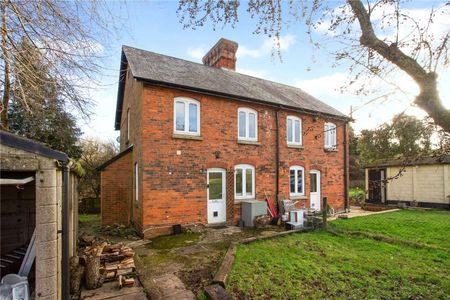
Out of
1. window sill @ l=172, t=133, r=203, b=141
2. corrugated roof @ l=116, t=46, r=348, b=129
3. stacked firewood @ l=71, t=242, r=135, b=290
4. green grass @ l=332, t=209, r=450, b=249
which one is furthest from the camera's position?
corrugated roof @ l=116, t=46, r=348, b=129

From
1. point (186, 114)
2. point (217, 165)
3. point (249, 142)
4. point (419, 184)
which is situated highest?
point (186, 114)

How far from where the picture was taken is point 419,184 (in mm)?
17078

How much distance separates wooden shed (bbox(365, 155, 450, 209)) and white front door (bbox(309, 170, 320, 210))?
3326 mm

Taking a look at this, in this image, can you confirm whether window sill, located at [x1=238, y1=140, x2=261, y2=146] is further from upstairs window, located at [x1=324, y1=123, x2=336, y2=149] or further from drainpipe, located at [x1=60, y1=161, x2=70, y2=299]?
drainpipe, located at [x1=60, y1=161, x2=70, y2=299]

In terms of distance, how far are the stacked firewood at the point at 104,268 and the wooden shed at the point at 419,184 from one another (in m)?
14.1

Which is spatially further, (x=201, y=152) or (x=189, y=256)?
(x=201, y=152)

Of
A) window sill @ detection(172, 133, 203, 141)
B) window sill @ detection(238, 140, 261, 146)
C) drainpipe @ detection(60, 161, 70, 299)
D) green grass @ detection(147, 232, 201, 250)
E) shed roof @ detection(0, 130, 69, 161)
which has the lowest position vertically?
green grass @ detection(147, 232, 201, 250)

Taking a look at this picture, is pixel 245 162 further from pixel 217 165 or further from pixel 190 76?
pixel 190 76

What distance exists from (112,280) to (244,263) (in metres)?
2.86

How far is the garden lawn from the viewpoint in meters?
4.63

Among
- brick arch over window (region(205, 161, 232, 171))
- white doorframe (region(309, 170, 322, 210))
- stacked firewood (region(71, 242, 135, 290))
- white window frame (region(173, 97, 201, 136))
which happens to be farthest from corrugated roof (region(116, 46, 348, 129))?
stacked firewood (region(71, 242, 135, 290))

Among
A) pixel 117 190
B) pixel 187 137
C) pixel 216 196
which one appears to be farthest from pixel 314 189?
pixel 117 190

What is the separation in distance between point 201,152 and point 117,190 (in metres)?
4.30

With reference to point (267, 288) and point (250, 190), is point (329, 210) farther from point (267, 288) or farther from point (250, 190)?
point (267, 288)
